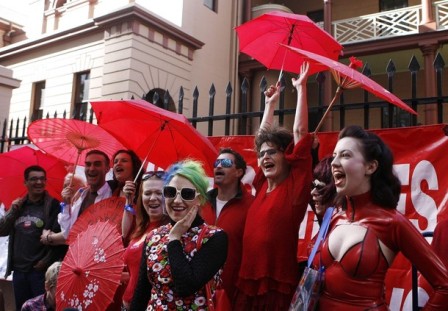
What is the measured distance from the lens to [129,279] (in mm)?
3236

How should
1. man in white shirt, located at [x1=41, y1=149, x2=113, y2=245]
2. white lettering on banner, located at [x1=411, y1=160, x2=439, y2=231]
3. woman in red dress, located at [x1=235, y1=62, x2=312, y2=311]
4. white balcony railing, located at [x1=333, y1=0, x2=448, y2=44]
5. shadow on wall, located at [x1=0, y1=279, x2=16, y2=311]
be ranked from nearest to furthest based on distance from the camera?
woman in red dress, located at [x1=235, y1=62, x2=312, y2=311], white lettering on banner, located at [x1=411, y1=160, x2=439, y2=231], man in white shirt, located at [x1=41, y1=149, x2=113, y2=245], shadow on wall, located at [x1=0, y1=279, x2=16, y2=311], white balcony railing, located at [x1=333, y1=0, x2=448, y2=44]

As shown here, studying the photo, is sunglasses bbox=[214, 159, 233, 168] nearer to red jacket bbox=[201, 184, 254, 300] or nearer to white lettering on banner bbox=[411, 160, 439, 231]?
red jacket bbox=[201, 184, 254, 300]

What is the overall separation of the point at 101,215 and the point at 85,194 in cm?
83

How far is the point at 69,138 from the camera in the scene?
4.87 metres

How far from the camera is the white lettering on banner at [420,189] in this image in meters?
3.67

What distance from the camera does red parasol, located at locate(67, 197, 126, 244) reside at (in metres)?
3.77

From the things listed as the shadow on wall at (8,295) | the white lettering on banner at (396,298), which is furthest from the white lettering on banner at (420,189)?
the shadow on wall at (8,295)

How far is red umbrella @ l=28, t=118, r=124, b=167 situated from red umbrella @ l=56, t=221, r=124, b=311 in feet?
5.31

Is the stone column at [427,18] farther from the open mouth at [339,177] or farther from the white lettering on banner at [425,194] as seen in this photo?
the open mouth at [339,177]

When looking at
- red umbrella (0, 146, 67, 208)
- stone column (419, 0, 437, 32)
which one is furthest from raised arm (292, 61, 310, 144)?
stone column (419, 0, 437, 32)

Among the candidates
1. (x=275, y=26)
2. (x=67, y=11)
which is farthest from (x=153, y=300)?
(x=67, y=11)

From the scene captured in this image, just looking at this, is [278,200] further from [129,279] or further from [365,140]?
[129,279]

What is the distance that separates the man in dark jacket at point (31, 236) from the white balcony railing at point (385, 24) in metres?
12.7

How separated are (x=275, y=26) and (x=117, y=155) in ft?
6.14
